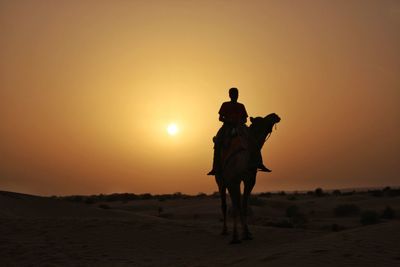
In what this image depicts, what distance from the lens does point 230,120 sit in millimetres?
14352

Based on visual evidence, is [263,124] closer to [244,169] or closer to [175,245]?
[244,169]

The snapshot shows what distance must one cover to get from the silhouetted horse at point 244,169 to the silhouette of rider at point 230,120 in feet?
0.64

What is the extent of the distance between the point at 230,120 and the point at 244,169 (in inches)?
53.0

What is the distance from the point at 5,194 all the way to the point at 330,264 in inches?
791

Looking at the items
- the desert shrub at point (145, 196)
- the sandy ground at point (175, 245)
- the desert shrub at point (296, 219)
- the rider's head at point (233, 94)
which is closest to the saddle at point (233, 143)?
the rider's head at point (233, 94)

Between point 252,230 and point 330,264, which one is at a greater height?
point 252,230

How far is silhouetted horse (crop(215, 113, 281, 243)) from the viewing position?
13.9m

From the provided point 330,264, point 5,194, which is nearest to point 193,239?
point 330,264

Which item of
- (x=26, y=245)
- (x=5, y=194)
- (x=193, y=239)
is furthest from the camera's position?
(x=5, y=194)

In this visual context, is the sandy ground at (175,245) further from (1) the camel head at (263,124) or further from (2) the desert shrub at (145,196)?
(2) the desert shrub at (145,196)

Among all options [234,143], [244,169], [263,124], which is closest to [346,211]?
[263,124]

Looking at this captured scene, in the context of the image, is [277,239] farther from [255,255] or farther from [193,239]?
[255,255]

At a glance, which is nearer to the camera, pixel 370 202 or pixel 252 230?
pixel 252 230

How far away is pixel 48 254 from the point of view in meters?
13.3
